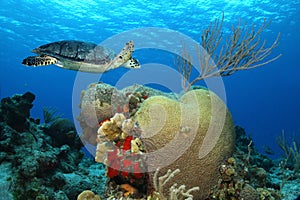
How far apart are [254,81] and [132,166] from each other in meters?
53.2

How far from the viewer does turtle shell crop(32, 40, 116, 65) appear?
17.4ft

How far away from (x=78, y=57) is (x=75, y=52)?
15 cm

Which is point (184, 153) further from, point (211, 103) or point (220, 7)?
point (220, 7)

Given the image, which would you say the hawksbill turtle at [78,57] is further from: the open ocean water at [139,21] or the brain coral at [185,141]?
the open ocean water at [139,21]

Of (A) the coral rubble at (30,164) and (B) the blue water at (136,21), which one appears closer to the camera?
(A) the coral rubble at (30,164)

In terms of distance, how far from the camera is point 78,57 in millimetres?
5312

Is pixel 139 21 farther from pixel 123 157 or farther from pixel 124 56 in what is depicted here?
pixel 123 157

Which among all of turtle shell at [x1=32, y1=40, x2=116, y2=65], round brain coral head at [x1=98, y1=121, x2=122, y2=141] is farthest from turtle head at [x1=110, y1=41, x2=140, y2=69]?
round brain coral head at [x1=98, y1=121, x2=122, y2=141]

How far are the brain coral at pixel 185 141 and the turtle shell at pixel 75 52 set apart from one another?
213cm

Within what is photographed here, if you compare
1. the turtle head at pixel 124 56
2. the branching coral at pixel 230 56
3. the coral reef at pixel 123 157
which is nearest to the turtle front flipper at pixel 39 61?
the turtle head at pixel 124 56

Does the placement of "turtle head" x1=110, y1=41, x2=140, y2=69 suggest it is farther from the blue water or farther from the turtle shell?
the blue water

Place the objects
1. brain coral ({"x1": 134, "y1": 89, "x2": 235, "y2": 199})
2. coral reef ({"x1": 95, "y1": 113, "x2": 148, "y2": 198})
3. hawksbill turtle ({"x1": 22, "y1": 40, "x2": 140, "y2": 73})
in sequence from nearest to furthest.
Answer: coral reef ({"x1": 95, "y1": 113, "x2": 148, "y2": 198}), brain coral ({"x1": 134, "y1": 89, "x2": 235, "y2": 199}), hawksbill turtle ({"x1": 22, "y1": 40, "x2": 140, "y2": 73})

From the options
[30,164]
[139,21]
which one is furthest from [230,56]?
[139,21]

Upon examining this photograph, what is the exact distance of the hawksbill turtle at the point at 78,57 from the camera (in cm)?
517
